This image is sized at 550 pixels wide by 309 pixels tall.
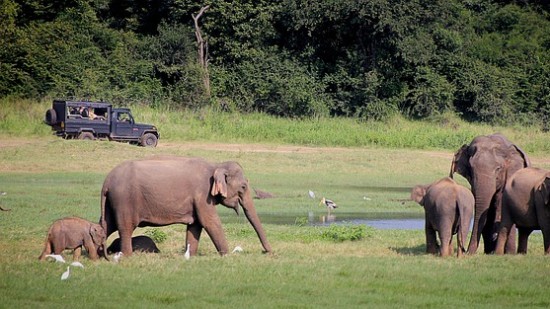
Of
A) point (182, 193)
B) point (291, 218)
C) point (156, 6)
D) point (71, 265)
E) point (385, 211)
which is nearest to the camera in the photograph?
point (71, 265)

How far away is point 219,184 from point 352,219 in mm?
9506

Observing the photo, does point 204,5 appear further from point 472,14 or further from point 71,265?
point 71,265

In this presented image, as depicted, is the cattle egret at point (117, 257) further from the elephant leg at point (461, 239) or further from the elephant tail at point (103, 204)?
the elephant leg at point (461, 239)

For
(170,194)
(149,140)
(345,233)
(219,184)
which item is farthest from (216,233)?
(149,140)

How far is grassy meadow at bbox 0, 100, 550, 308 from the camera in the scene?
529 inches

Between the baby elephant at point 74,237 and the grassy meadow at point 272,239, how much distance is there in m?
0.38

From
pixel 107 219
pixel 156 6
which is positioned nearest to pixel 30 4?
pixel 156 6

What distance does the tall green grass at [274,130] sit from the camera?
42.7 meters

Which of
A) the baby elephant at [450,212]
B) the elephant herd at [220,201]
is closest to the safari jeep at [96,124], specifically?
the elephant herd at [220,201]

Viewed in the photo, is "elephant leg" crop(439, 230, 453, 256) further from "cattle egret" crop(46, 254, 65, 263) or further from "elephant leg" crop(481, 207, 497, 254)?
"cattle egret" crop(46, 254, 65, 263)

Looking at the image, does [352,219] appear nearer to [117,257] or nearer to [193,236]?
[193,236]

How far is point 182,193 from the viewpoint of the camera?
16891mm

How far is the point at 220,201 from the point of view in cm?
1714

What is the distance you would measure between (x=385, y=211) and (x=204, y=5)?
27.5 metres
